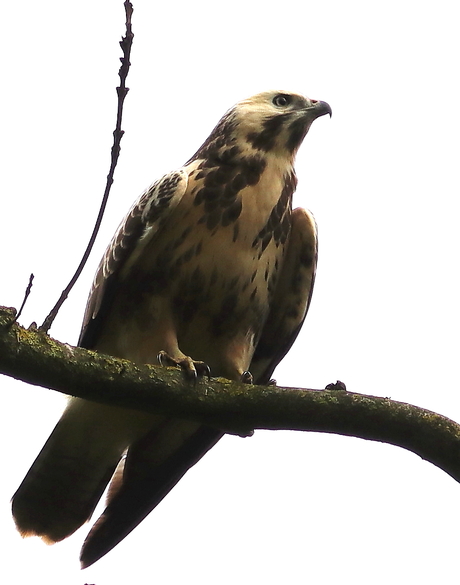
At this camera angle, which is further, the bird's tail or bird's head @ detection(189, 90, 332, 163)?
bird's head @ detection(189, 90, 332, 163)

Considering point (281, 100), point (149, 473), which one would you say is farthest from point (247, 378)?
point (281, 100)

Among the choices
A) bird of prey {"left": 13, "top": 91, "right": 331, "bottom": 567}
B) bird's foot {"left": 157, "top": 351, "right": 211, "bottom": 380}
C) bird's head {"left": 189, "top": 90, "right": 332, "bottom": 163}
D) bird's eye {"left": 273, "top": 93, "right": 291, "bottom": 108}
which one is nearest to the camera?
bird's foot {"left": 157, "top": 351, "right": 211, "bottom": 380}

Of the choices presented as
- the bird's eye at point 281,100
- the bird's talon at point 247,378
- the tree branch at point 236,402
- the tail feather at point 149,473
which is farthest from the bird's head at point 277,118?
the tree branch at point 236,402

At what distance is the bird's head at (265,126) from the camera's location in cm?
592

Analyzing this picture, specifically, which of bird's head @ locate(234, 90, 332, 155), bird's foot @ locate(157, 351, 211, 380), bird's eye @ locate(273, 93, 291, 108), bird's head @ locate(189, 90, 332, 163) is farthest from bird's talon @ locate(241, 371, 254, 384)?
bird's eye @ locate(273, 93, 291, 108)

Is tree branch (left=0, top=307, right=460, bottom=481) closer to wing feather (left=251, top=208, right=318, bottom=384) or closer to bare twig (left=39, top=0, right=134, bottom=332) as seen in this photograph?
bare twig (left=39, top=0, right=134, bottom=332)

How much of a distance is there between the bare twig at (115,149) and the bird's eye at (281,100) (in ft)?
9.72

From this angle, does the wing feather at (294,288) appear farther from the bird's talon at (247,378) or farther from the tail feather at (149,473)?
the bird's talon at (247,378)

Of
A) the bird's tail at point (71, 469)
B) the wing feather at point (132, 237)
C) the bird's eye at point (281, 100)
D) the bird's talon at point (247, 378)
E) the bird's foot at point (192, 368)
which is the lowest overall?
the bird's tail at point (71, 469)

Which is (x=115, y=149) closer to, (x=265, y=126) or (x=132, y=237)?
(x=132, y=237)

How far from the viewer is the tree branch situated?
3.58m

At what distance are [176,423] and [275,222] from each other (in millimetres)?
1456

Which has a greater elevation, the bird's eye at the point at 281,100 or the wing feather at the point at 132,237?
the bird's eye at the point at 281,100

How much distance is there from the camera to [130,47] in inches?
128
